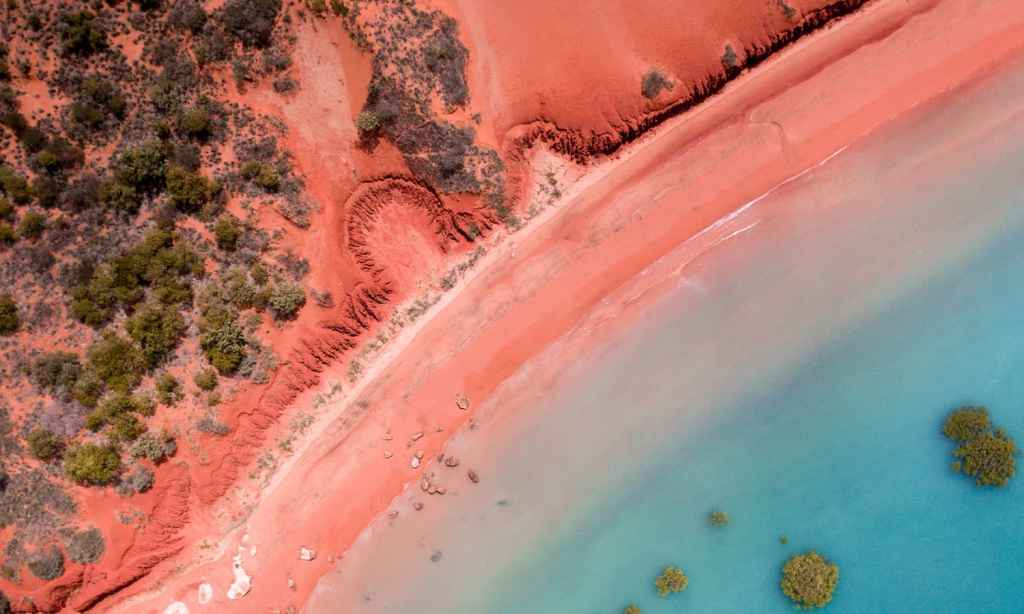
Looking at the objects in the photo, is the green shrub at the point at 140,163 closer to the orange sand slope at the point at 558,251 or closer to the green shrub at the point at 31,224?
the green shrub at the point at 31,224

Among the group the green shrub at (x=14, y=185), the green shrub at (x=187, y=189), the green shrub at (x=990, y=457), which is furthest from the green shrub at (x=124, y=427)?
the green shrub at (x=990, y=457)

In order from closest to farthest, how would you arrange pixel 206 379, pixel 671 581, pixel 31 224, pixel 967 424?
pixel 31 224 < pixel 206 379 < pixel 967 424 < pixel 671 581

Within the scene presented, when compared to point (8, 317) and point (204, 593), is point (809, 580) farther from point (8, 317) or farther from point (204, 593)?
point (8, 317)

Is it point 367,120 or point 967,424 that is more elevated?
point 367,120

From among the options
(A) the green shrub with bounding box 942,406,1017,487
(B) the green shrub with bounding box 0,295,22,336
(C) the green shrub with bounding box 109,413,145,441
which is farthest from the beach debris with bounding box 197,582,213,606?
(A) the green shrub with bounding box 942,406,1017,487

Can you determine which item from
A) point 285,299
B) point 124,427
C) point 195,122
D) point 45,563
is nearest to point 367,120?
point 195,122

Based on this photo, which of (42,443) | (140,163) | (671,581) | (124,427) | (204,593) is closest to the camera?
(140,163)

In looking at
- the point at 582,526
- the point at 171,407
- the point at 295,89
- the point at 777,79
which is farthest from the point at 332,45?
the point at 582,526
